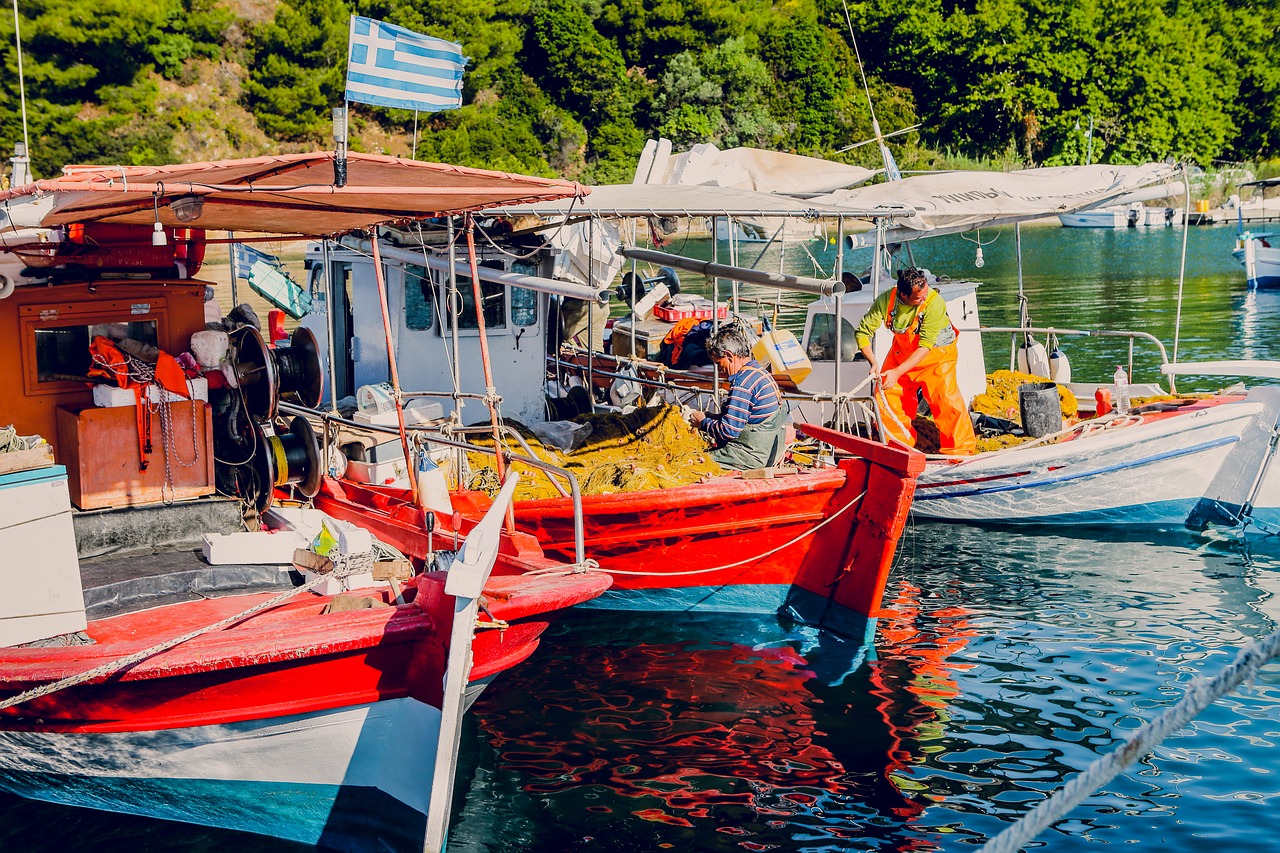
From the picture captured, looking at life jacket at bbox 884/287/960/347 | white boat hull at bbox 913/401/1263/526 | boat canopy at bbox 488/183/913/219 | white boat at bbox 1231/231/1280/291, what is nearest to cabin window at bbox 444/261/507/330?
boat canopy at bbox 488/183/913/219

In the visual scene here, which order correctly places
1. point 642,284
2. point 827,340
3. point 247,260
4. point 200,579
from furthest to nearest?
point 642,284
point 247,260
point 827,340
point 200,579

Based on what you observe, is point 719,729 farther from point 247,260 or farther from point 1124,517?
point 247,260

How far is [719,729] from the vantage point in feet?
25.2

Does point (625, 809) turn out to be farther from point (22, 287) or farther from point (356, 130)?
point (356, 130)

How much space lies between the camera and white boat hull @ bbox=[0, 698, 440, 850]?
6129mm

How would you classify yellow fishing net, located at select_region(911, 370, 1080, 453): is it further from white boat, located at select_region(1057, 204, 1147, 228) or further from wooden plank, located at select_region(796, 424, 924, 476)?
white boat, located at select_region(1057, 204, 1147, 228)

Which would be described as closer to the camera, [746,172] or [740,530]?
[740,530]

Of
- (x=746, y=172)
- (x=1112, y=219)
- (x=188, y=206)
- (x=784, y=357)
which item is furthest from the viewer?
(x=1112, y=219)

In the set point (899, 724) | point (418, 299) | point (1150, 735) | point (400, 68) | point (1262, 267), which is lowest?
point (899, 724)

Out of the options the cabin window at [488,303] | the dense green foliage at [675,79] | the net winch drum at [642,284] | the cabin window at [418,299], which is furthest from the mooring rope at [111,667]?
the dense green foliage at [675,79]

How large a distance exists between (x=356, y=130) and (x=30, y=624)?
53950mm

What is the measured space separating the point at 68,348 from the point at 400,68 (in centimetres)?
300

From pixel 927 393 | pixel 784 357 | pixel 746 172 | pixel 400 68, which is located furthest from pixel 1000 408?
pixel 400 68

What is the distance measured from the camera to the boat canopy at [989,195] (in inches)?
456
